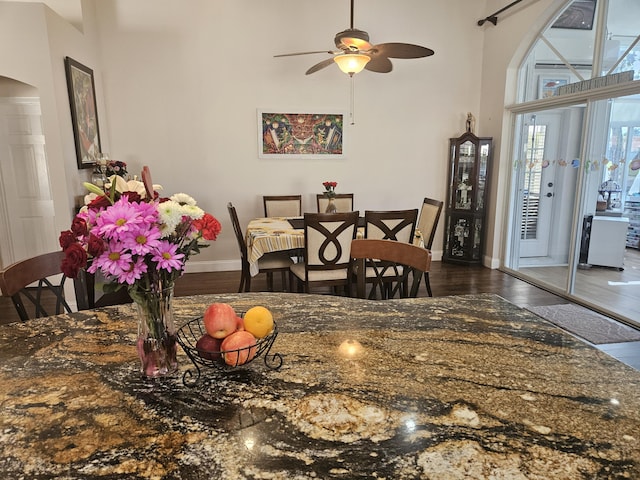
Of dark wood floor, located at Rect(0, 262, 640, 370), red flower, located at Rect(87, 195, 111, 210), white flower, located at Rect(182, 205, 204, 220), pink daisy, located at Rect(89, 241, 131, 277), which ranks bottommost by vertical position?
dark wood floor, located at Rect(0, 262, 640, 370)

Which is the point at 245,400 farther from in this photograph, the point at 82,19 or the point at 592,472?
the point at 82,19

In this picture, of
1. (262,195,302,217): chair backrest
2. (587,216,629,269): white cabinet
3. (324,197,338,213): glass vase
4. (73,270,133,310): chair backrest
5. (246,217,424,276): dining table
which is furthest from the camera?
(262,195,302,217): chair backrest

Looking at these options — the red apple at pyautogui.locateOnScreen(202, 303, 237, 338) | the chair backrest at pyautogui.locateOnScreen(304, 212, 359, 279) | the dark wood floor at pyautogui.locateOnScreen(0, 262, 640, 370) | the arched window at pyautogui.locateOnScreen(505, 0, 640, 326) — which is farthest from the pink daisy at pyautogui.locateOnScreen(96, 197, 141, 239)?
the arched window at pyautogui.locateOnScreen(505, 0, 640, 326)

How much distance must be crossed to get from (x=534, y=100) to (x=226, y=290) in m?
4.16

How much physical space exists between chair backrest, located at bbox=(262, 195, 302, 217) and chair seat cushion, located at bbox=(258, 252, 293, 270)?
1.12 metres

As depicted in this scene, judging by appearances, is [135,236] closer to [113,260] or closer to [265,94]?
[113,260]

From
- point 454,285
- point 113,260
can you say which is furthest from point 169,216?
point 454,285

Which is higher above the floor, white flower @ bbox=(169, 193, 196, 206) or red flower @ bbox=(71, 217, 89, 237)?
white flower @ bbox=(169, 193, 196, 206)

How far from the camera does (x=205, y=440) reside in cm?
84

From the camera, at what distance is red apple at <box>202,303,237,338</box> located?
103cm

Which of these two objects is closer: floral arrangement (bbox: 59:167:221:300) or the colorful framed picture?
floral arrangement (bbox: 59:167:221:300)

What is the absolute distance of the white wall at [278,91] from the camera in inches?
195

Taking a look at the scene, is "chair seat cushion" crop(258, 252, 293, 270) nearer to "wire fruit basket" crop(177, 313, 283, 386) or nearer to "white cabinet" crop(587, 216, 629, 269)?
"wire fruit basket" crop(177, 313, 283, 386)

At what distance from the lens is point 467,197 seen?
568cm
